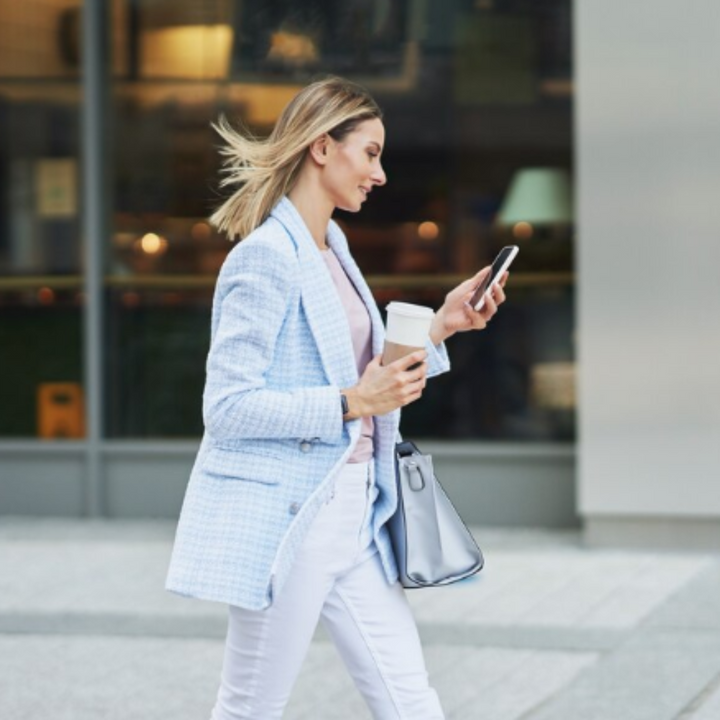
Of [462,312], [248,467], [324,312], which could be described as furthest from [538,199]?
[248,467]

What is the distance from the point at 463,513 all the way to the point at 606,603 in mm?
1949

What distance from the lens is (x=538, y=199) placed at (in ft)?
29.4

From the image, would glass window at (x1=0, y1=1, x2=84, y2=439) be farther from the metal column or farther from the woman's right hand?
the woman's right hand

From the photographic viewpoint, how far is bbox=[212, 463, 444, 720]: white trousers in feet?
11.9

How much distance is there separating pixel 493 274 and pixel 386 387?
54 centimetres

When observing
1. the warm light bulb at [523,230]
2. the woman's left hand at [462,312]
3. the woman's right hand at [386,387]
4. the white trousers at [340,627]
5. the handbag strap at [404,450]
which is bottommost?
the white trousers at [340,627]

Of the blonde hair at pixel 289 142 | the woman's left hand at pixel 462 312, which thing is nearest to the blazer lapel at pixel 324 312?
the blonde hair at pixel 289 142

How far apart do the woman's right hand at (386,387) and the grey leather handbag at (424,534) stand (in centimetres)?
28

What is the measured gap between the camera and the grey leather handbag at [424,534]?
3746mm

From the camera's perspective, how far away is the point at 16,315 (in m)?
9.67

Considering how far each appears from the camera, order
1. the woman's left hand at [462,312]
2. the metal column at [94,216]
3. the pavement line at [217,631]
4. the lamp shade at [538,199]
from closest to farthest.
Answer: the woman's left hand at [462,312] < the pavement line at [217,631] < the lamp shade at [538,199] < the metal column at [94,216]

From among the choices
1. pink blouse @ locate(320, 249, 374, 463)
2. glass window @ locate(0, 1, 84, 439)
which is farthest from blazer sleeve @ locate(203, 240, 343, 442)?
glass window @ locate(0, 1, 84, 439)

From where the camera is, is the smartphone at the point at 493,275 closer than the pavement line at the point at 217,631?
A: Yes

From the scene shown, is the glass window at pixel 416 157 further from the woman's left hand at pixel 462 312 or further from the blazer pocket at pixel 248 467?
the blazer pocket at pixel 248 467
